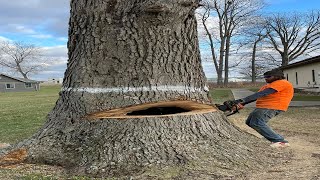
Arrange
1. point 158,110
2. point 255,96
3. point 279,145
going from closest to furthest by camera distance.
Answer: point 158,110 < point 279,145 < point 255,96

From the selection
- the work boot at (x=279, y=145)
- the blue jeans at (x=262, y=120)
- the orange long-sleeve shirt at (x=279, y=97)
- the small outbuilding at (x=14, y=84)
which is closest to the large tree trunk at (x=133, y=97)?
the work boot at (x=279, y=145)

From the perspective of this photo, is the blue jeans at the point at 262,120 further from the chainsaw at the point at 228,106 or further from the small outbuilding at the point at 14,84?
the small outbuilding at the point at 14,84

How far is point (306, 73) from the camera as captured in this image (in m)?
32.4

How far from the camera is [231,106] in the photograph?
5.37 m

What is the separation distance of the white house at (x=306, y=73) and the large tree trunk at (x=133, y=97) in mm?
25512

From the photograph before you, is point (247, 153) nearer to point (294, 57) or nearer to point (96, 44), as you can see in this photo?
point (96, 44)

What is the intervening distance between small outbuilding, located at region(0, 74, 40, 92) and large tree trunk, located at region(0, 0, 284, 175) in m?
72.8

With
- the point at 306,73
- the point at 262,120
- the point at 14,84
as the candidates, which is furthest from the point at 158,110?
the point at 14,84

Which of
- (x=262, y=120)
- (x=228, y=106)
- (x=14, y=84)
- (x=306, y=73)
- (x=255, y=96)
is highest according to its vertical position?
(x=14, y=84)

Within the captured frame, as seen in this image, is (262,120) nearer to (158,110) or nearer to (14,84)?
(158,110)

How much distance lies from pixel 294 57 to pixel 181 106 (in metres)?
55.4

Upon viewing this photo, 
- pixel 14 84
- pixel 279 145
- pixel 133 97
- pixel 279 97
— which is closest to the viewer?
pixel 133 97

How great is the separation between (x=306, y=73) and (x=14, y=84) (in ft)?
191

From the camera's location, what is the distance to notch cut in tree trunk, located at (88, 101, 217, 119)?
446 centimetres
